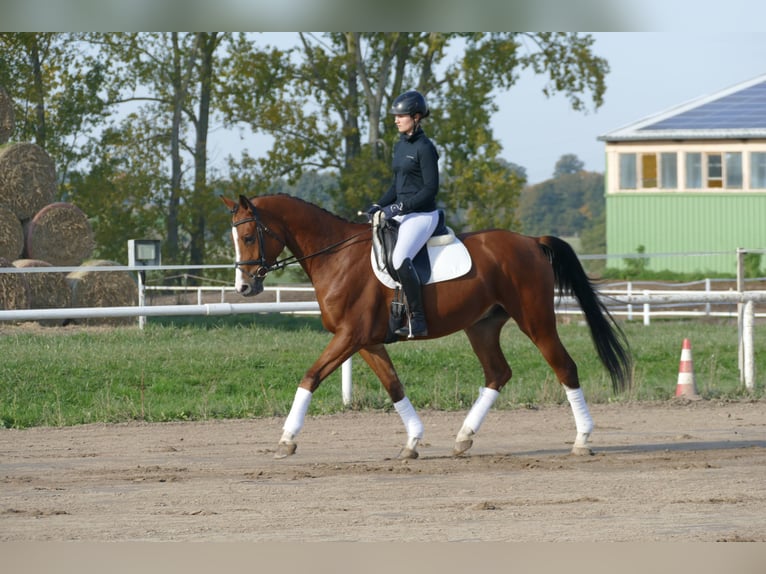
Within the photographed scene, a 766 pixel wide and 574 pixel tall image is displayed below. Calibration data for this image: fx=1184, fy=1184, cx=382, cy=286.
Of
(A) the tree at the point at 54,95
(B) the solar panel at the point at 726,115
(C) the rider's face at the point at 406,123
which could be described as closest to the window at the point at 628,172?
(B) the solar panel at the point at 726,115

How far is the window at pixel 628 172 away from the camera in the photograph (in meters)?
36.8

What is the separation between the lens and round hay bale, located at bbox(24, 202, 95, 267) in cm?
1881

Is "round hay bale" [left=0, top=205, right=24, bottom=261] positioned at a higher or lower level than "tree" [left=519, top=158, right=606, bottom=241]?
lower

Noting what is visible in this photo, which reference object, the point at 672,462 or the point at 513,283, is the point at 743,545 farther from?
the point at 513,283

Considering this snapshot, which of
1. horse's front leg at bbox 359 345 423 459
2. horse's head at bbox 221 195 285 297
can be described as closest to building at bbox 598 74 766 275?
horse's front leg at bbox 359 345 423 459

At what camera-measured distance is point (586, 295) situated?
29.9ft

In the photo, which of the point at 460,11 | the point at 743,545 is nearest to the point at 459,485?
the point at 743,545

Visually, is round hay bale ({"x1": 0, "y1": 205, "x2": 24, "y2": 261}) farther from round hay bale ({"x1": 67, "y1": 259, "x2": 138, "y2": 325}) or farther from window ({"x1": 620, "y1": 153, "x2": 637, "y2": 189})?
window ({"x1": 620, "y1": 153, "x2": 637, "y2": 189})

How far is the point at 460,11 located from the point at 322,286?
465cm

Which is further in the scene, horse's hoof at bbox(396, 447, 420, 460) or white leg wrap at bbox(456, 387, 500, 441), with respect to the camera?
white leg wrap at bbox(456, 387, 500, 441)

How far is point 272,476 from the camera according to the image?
749 centimetres

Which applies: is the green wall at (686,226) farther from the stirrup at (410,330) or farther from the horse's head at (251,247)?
the horse's head at (251,247)

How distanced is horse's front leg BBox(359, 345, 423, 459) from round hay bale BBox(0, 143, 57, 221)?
473 inches

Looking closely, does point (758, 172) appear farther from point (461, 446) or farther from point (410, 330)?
point (410, 330)
